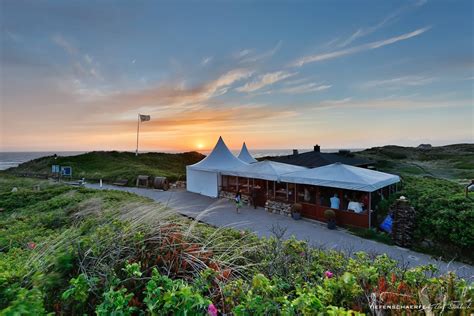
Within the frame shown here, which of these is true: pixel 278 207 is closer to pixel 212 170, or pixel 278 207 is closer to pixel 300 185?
pixel 300 185

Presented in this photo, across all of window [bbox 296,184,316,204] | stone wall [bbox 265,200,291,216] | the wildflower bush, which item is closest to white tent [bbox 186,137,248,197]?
stone wall [bbox 265,200,291,216]

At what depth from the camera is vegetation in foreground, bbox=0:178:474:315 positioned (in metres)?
1.55

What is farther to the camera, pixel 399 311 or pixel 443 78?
pixel 443 78

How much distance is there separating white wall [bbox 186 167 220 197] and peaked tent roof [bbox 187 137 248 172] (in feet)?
1.31

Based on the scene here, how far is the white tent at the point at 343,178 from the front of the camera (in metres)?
8.77

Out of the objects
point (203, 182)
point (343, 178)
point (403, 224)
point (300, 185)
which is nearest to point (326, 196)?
point (300, 185)

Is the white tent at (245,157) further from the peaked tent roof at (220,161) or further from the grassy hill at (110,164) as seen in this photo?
the grassy hill at (110,164)

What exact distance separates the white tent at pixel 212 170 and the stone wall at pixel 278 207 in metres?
3.62

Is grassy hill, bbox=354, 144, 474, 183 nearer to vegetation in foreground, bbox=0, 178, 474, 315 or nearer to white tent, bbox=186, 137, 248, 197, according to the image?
white tent, bbox=186, 137, 248, 197

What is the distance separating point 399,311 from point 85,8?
1152 centimetres

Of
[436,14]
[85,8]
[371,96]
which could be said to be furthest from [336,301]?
[371,96]

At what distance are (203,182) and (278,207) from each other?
6.30 m

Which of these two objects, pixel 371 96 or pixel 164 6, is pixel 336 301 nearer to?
pixel 164 6

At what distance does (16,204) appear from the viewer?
9844mm
